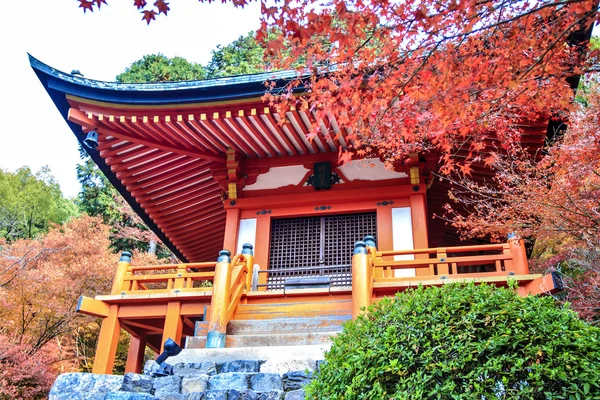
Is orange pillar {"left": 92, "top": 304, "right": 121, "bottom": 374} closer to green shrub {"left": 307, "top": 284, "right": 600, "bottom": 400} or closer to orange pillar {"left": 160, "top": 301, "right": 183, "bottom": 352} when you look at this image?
orange pillar {"left": 160, "top": 301, "right": 183, "bottom": 352}

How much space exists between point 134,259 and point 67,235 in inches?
103

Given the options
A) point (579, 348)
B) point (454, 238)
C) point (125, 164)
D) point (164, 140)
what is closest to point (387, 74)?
point (579, 348)

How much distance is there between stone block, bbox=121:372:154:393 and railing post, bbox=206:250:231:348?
131cm

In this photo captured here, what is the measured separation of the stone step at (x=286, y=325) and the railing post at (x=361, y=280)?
374mm

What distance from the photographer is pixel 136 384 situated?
5059 mm

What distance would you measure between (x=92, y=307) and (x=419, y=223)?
5451mm

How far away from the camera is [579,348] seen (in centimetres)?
277

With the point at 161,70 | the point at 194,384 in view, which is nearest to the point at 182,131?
the point at 194,384

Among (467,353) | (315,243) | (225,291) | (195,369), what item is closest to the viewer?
(467,353)

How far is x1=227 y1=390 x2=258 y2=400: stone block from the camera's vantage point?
464 centimetres

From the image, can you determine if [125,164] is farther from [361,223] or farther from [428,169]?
[428,169]

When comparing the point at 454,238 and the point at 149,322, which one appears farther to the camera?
the point at 454,238

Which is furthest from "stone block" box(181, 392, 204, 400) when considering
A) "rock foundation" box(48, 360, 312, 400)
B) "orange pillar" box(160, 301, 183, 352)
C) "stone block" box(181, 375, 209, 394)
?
"orange pillar" box(160, 301, 183, 352)

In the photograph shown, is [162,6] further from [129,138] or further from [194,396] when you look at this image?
[129,138]
